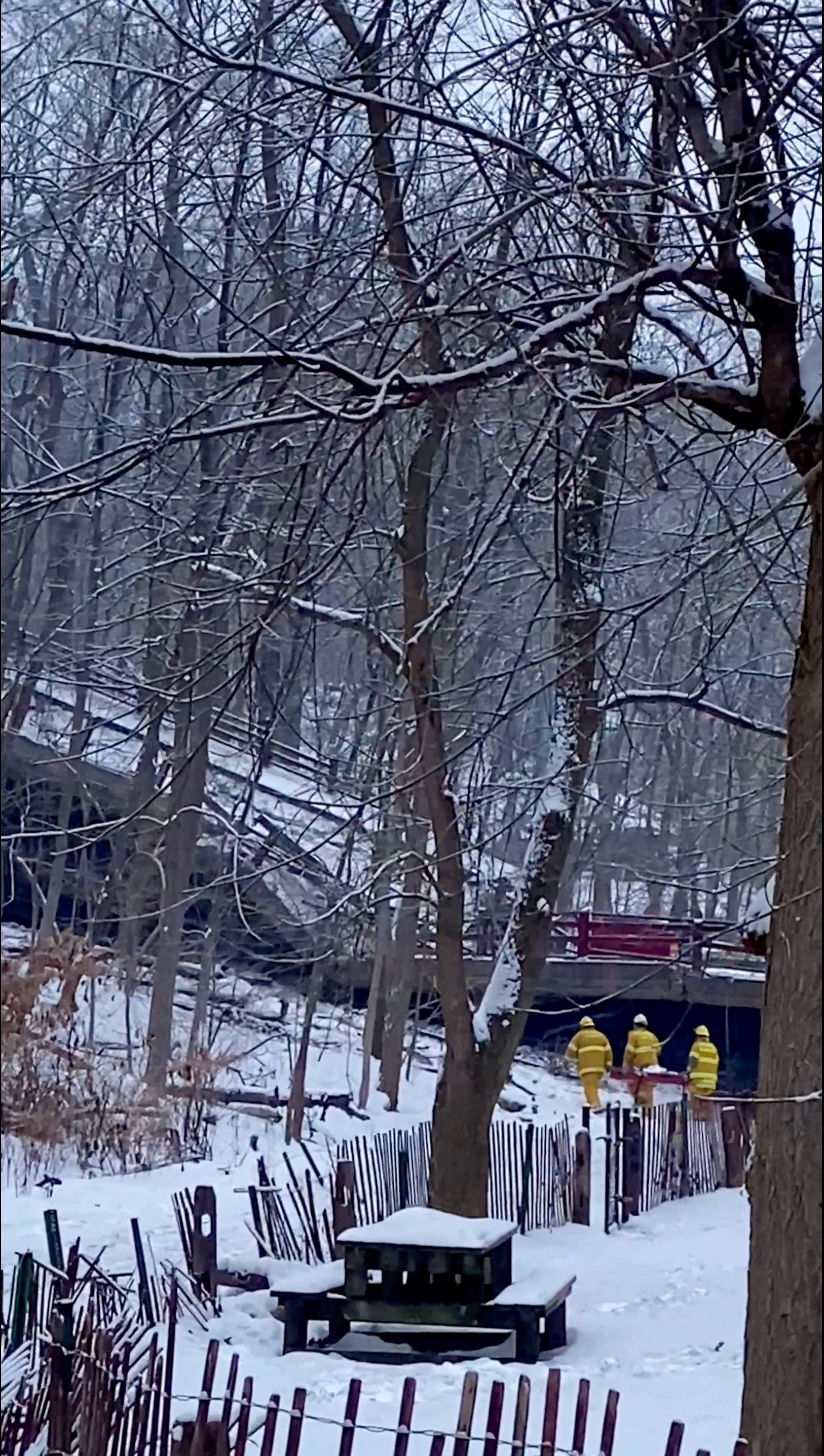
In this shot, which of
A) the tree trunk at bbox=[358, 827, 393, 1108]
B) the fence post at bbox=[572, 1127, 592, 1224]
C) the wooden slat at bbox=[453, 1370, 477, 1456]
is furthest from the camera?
the tree trunk at bbox=[358, 827, 393, 1108]

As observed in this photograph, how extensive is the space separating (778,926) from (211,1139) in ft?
41.0

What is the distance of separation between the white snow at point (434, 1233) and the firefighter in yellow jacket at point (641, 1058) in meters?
7.28

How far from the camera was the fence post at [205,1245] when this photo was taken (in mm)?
8547

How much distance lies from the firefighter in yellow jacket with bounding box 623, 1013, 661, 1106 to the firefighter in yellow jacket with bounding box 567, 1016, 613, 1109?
0.29m

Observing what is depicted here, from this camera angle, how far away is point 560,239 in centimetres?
541

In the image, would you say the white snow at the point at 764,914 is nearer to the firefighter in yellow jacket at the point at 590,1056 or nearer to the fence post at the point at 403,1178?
the fence post at the point at 403,1178

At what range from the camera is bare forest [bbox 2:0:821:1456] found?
4039mm

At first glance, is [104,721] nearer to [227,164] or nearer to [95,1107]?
[227,164]

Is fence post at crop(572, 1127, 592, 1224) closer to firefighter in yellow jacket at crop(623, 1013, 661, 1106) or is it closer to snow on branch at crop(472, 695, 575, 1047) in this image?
firefighter in yellow jacket at crop(623, 1013, 661, 1106)

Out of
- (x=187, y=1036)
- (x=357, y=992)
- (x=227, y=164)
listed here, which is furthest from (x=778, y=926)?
(x=357, y=992)

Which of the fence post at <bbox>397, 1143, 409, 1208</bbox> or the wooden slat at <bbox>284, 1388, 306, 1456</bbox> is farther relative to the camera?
the fence post at <bbox>397, 1143, 409, 1208</bbox>

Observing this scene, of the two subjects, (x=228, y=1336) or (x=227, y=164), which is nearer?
(x=227, y=164)

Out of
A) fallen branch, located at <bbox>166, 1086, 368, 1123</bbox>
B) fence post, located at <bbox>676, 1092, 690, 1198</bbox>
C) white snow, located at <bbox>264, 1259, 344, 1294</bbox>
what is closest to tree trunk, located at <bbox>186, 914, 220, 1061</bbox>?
fallen branch, located at <bbox>166, 1086, 368, 1123</bbox>

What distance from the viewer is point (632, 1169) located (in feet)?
42.0
